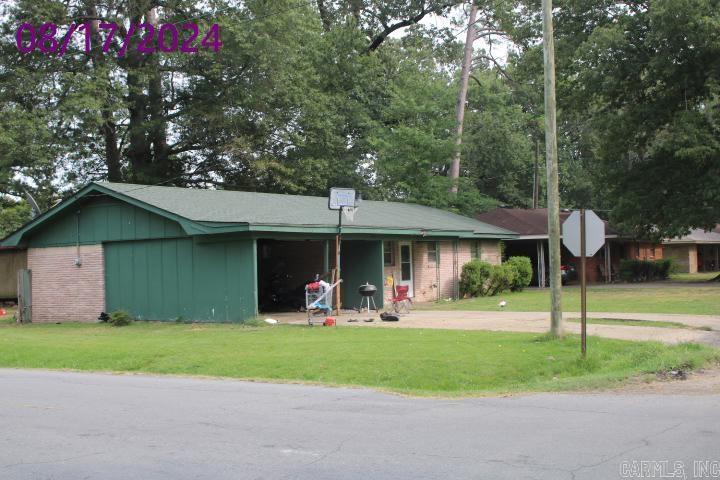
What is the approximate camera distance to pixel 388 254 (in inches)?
1084

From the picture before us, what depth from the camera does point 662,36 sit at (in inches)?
1246

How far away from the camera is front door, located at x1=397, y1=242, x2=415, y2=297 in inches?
1099

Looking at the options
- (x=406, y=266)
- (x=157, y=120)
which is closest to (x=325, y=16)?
(x=157, y=120)

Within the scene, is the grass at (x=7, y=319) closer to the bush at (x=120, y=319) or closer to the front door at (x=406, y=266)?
the bush at (x=120, y=319)

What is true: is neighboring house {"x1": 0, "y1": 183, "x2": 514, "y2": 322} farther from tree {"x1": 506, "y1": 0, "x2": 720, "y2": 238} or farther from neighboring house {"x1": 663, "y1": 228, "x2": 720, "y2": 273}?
neighboring house {"x1": 663, "y1": 228, "x2": 720, "y2": 273}

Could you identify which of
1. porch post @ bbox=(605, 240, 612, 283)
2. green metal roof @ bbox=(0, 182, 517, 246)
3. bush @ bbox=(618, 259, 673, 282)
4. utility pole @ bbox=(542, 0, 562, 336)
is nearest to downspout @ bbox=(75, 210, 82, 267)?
green metal roof @ bbox=(0, 182, 517, 246)

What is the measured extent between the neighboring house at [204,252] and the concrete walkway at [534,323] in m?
2.42

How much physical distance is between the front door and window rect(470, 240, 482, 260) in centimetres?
466

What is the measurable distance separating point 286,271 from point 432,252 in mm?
5834

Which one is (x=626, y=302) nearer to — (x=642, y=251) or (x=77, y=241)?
(x=77, y=241)

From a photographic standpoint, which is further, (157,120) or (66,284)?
(157,120)

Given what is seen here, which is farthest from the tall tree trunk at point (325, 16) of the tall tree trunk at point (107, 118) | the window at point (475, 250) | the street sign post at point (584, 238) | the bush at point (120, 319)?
the street sign post at point (584, 238)

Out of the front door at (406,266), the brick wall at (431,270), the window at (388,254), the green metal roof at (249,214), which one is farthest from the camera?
the front door at (406,266)

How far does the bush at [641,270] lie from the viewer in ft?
139
